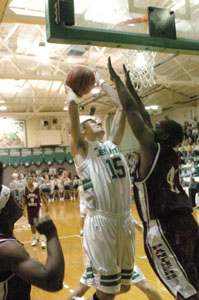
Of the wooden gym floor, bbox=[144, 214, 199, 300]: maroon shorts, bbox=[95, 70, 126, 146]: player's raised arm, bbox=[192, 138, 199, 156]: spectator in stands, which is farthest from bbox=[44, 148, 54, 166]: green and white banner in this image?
bbox=[144, 214, 199, 300]: maroon shorts

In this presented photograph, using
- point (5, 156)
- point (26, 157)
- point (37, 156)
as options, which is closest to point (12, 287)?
point (5, 156)

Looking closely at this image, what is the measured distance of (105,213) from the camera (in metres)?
2.87

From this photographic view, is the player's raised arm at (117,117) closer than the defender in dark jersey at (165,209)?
No

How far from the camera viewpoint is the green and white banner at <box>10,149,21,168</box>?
23.7 meters

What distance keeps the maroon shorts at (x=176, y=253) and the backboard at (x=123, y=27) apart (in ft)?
5.28

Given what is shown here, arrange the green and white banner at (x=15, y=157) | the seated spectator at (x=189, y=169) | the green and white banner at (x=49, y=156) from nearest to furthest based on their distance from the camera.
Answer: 1. the seated spectator at (x=189, y=169)
2. the green and white banner at (x=15, y=157)
3. the green and white banner at (x=49, y=156)

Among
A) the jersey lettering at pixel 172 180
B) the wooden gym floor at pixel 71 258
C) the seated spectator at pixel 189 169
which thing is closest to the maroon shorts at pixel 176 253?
the jersey lettering at pixel 172 180

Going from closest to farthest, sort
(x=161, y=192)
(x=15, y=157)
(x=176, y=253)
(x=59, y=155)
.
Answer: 1. (x=176, y=253)
2. (x=161, y=192)
3. (x=15, y=157)
4. (x=59, y=155)

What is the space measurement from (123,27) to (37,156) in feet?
71.1

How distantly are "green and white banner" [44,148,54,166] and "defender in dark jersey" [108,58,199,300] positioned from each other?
2228 cm

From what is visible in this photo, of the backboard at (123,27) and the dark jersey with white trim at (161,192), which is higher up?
the backboard at (123,27)

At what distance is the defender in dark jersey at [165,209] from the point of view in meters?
2.51

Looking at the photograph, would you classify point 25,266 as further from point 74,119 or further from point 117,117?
point 117,117

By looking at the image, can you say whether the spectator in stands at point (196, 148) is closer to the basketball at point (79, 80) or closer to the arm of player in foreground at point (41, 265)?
the basketball at point (79, 80)
